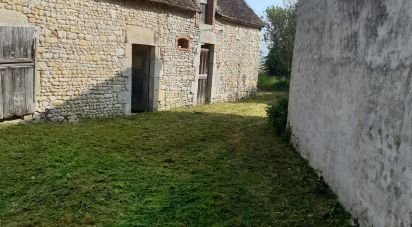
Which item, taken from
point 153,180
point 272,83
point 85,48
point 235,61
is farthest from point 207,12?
point 272,83

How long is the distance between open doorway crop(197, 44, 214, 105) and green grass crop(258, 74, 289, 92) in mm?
9943

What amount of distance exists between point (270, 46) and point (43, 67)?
20779mm

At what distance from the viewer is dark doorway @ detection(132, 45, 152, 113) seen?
1076 centimetres

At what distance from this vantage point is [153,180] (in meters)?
5.21

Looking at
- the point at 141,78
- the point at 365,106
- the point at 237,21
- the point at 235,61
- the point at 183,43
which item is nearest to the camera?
the point at 365,106

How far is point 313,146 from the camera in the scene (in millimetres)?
5590

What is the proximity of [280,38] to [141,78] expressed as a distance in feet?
55.6

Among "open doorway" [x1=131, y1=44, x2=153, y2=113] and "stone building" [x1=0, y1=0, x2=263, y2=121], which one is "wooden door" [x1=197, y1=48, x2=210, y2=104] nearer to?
"stone building" [x1=0, y1=0, x2=263, y2=121]

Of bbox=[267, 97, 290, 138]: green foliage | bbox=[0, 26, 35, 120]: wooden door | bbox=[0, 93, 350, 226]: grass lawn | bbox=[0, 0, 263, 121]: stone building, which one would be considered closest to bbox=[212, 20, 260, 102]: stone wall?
bbox=[0, 0, 263, 121]: stone building

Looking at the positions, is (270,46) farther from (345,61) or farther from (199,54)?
(345,61)

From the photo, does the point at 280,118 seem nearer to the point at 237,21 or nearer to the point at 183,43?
the point at 183,43

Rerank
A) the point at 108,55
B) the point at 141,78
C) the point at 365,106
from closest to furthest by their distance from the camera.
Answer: the point at 365,106, the point at 108,55, the point at 141,78

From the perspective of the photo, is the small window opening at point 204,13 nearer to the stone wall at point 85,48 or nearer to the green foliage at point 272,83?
the stone wall at point 85,48

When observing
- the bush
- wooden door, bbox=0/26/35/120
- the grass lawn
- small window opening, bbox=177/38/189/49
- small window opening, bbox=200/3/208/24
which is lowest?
the grass lawn
